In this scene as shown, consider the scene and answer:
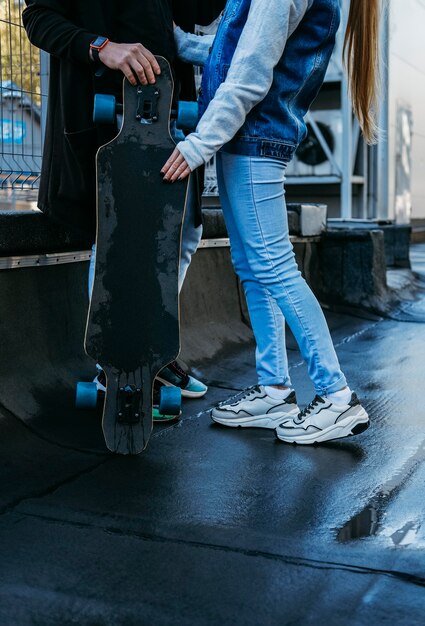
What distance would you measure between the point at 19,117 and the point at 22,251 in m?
0.75

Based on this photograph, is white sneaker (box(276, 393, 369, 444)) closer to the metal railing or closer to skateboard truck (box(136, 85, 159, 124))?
skateboard truck (box(136, 85, 159, 124))

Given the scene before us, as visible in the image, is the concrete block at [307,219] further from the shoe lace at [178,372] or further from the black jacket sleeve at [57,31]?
the black jacket sleeve at [57,31]

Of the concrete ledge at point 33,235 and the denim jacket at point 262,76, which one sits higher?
the denim jacket at point 262,76

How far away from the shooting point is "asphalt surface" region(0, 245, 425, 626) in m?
1.79

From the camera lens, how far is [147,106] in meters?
2.72

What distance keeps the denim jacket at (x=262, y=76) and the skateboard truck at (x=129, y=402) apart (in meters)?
0.72

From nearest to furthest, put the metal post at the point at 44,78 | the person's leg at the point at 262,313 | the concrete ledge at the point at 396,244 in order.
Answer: the person's leg at the point at 262,313, the metal post at the point at 44,78, the concrete ledge at the point at 396,244

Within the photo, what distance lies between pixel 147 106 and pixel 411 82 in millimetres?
12925

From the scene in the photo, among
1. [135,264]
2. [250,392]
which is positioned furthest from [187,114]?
[250,392]

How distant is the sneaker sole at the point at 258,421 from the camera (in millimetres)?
3154

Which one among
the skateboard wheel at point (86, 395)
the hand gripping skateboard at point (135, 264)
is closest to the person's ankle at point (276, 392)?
the hand gripping skateboard at point (135, 264)

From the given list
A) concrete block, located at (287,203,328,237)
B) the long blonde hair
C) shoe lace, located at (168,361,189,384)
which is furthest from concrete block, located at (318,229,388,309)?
the long blonde hair

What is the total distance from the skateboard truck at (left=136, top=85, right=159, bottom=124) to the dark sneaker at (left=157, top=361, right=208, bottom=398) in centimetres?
116

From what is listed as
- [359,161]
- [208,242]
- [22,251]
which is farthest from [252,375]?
[359,161]
